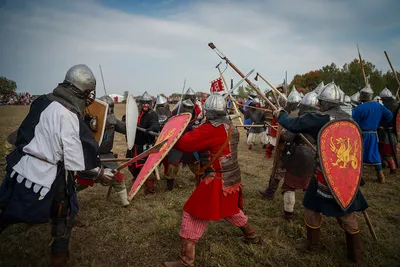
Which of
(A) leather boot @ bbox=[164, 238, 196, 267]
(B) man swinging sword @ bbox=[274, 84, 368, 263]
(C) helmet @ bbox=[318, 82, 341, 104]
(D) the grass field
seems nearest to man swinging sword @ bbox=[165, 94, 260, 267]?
(A) leather boot @ bbox=[164, 238, 196, 267]

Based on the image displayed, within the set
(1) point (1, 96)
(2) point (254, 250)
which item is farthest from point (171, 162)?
(1) point (1, 96)

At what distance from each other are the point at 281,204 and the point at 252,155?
3.83 meters

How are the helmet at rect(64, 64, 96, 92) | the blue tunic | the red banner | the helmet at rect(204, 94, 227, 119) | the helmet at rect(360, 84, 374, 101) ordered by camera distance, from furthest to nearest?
the red banner
the helmet at rect(360, 84, 374, 101)
the blue tunic
the helmet at rect(204, 94, 227, 119)
the helmet at rect(64, 64, 96, 92)

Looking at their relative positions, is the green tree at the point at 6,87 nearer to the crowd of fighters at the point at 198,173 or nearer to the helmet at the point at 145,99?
the helmet at the point at 145,99

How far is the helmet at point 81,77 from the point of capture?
2344mm

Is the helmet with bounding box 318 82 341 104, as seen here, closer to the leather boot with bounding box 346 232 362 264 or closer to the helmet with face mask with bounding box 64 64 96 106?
the leather boot with bounding box 346 232 362 264

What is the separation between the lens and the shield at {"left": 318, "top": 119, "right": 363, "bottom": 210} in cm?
238

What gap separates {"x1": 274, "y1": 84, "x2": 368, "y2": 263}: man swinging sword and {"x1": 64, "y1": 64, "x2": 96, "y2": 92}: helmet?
6.74 feet

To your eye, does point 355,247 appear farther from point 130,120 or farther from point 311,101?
point 130,120

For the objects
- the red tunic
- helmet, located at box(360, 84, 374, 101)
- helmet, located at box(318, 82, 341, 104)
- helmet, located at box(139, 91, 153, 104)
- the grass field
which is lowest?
the grass field

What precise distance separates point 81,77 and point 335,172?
8.51ft

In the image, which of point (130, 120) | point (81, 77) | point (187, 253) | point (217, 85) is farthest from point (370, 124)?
point (81, 77)

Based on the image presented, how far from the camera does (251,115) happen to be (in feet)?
28.6

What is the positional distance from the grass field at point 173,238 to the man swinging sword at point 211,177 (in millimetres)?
494
